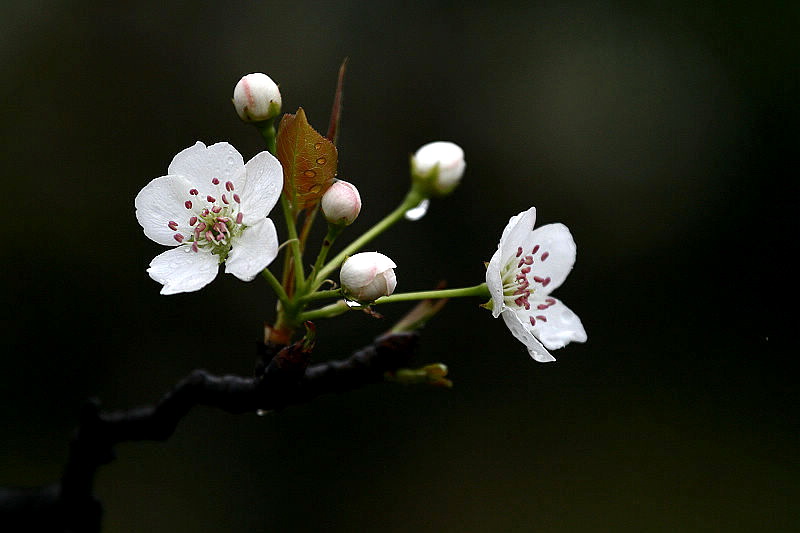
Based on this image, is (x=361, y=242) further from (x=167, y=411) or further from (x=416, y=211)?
(x=167, y=411)

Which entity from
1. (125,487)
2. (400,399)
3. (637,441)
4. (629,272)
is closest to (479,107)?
(629,272)

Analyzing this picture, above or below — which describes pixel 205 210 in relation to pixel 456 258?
above

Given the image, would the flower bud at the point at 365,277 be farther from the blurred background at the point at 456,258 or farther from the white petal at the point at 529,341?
the blurred background at the point at 456,258

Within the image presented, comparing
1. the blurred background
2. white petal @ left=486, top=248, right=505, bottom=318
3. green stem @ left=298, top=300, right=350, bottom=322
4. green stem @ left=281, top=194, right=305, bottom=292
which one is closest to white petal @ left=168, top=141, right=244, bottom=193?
green stem @ left=281, top=194, right=305, bottom=292

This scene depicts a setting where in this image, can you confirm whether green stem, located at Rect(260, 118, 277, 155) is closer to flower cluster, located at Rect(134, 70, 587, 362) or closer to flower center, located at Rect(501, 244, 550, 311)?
flower cluster, located at Rect(134, 70, 587, 362)

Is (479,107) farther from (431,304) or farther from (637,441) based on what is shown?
(431,304)

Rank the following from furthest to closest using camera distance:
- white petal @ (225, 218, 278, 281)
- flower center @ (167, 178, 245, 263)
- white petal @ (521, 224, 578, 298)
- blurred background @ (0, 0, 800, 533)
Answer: blurred background @ (0, 0, 800, 533), white petal @ (521, 224, 578, 298), flower center @ (167, 178, 245, 263), white petal @ (225, 218, 278, 281)

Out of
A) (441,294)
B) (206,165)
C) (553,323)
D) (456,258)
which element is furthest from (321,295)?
(456,258)
